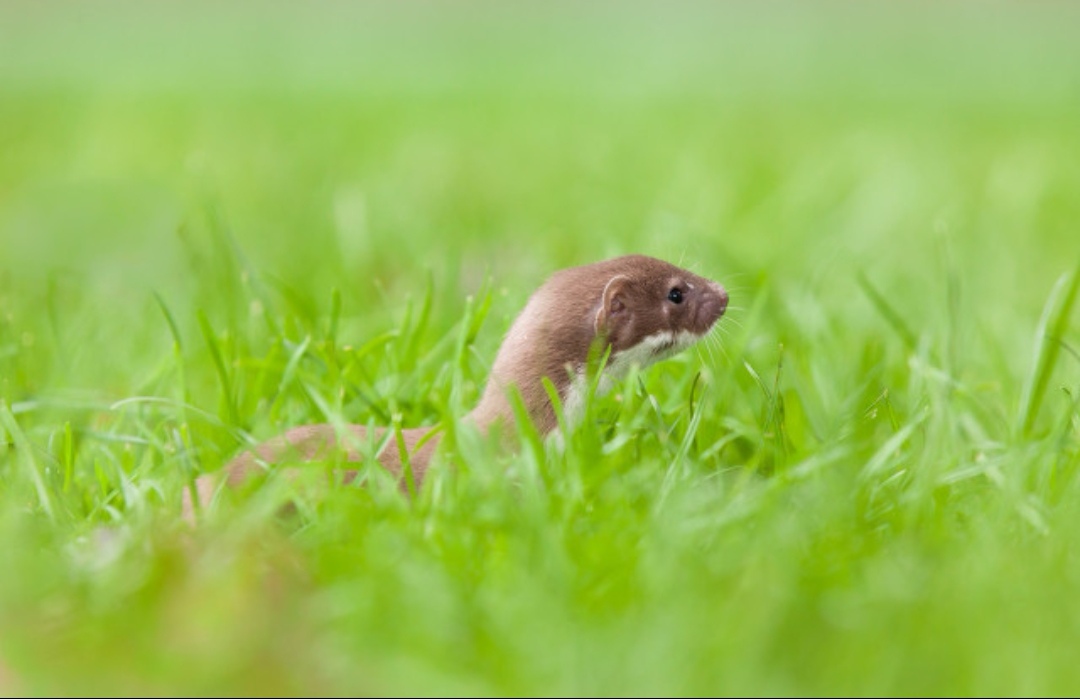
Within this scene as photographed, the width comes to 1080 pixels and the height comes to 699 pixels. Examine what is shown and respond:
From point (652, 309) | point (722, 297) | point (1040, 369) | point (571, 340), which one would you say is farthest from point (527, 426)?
point (1040, 369)

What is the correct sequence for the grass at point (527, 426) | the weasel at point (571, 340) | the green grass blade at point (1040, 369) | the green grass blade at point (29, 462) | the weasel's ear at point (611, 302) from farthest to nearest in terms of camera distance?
the weasel's ear at point (611, 302), the green grass blade at point (1040, 369), the weasel at point (571, 340), the green grass blade at point (29, 462), the grass at point (527, 426)

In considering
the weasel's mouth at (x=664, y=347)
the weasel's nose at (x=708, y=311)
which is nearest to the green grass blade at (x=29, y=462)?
the weasel's mouth at (x=664, y=347)

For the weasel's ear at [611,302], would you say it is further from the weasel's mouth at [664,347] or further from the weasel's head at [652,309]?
the weasel's mouth at [664,347]

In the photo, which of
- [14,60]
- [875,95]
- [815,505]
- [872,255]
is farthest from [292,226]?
[14,60]

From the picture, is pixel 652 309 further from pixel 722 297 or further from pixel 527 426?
pixel 527 426

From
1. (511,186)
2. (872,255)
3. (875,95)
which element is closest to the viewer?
(872,255)

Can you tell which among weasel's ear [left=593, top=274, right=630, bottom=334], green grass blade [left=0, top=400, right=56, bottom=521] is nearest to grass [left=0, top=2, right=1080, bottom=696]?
green grass blade [left=0, top=400, right=56, bottom=521]

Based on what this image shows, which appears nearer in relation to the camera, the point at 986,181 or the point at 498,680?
the point at 498,680

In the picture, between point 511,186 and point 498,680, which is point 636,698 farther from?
point 511,186
